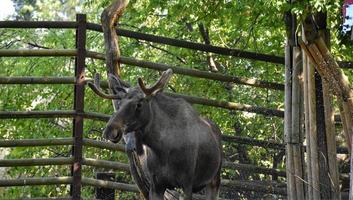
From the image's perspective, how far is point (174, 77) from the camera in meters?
10.8

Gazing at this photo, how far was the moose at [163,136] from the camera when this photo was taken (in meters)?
6.67

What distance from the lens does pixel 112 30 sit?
8039mm

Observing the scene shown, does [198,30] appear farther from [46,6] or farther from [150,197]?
[46,6]

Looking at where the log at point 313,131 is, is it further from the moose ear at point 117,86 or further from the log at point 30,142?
the log at point 30,142

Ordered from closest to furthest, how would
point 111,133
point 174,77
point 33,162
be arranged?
1. point 111,133
2. point 33,162
3. point 174,77

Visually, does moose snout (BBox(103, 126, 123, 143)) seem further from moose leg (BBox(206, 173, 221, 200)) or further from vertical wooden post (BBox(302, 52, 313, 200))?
vertical wooden post (BBox(302, 52, 313, 200))

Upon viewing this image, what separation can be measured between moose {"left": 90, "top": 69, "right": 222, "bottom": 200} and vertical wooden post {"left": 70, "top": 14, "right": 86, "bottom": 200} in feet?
5.38

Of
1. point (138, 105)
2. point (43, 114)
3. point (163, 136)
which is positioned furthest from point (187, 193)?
point (43, 114)

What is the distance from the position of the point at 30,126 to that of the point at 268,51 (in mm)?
3350

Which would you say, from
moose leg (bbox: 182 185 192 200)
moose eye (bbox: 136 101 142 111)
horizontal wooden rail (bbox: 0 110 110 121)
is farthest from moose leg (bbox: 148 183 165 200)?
horizontal wooden rail (bbox: 0 110 110 121)

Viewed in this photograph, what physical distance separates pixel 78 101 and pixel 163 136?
6.78ft

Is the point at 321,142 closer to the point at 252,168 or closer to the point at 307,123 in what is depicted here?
the point at 307,123

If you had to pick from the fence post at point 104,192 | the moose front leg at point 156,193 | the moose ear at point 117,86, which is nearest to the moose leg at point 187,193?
the moose front leg at point 156,193

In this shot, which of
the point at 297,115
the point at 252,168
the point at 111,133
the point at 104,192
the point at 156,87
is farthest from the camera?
the point at 104,192
